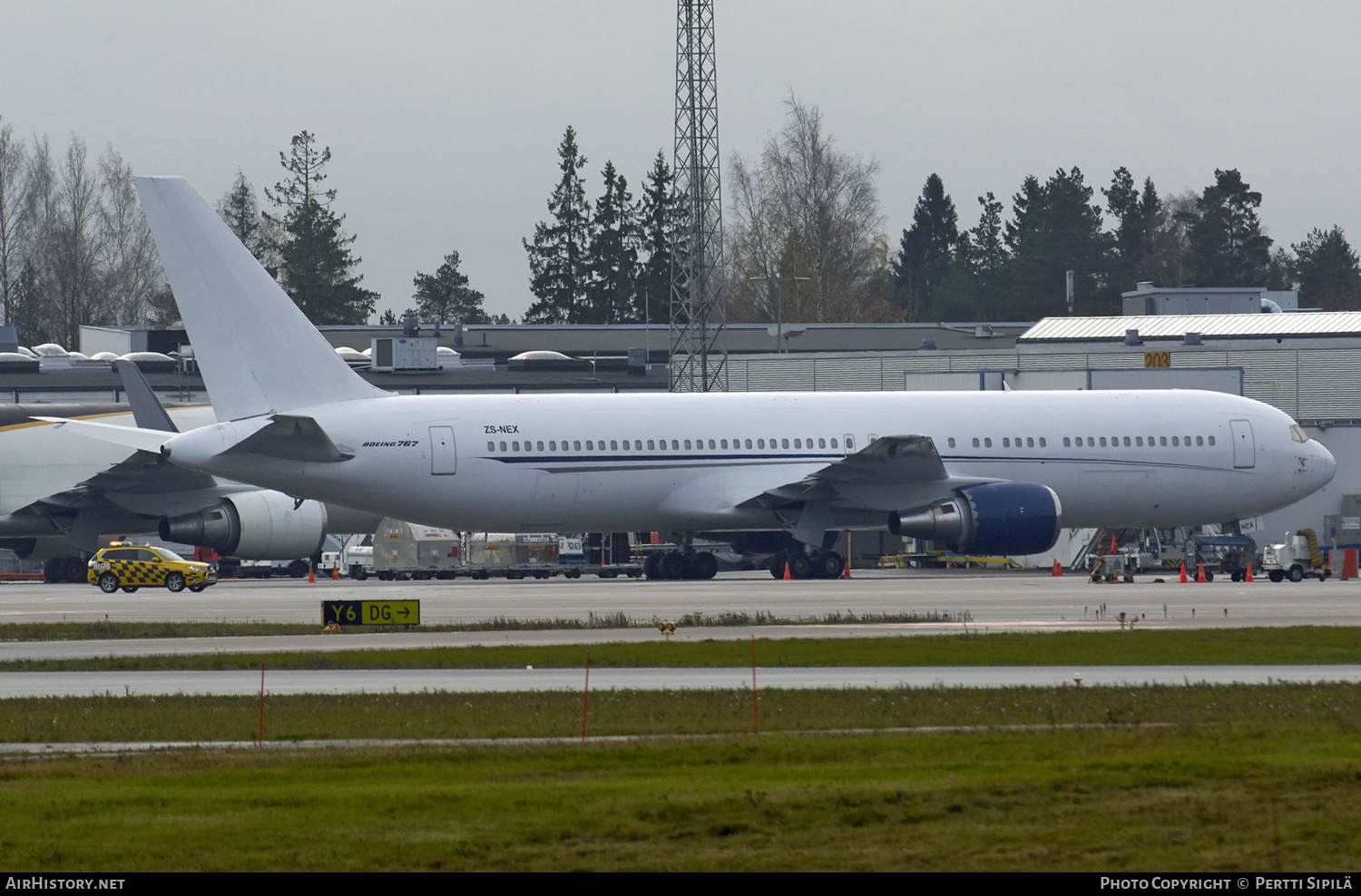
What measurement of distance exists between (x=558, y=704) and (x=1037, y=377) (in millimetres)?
51941

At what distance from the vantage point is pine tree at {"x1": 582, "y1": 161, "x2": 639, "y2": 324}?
465 feet

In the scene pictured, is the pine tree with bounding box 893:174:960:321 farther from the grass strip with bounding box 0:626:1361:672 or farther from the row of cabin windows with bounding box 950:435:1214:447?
the grass strip with bounding box 0:626:1361:672

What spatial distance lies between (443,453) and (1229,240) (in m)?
117

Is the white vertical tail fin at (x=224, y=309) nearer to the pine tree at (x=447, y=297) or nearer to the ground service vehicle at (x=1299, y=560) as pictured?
the ground service vehicle at (x=1299, y=560)

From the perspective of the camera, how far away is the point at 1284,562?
157ft

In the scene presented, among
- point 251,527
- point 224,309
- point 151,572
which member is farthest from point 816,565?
point 151,572

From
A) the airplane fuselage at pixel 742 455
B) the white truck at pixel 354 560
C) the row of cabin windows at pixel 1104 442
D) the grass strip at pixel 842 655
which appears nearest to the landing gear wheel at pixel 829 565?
the airplane fuselage at pixel 742 455

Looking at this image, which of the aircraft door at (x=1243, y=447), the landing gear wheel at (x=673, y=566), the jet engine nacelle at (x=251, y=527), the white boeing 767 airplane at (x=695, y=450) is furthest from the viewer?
the jet engine nacelle at (x=251, y=527)

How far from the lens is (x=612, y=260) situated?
142 meters

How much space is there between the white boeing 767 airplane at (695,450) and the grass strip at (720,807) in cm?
2716

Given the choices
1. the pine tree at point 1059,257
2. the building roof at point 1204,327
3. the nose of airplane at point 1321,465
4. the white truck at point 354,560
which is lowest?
the white truck at point 354,560

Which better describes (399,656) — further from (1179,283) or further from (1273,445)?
(1179,283)

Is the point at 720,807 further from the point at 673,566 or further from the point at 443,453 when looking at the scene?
the point at 673,566

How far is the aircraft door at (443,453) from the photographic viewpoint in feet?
144
